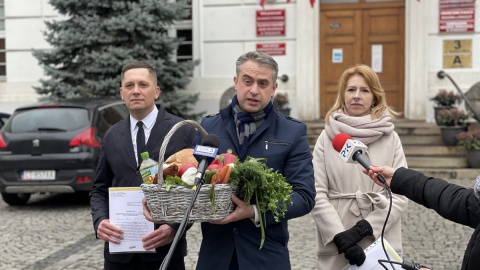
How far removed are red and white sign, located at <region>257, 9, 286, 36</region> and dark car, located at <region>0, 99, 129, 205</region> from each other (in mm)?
5788

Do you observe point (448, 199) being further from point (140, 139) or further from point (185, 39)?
point (185, 39)

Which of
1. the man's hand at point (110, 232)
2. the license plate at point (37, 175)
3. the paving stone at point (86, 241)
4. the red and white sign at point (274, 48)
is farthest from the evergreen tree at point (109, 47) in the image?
the man's hand at point (110, 232)

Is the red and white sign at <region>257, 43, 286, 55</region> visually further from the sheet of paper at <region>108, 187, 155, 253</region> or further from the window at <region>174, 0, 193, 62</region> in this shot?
the sheet of paper at <region>108, 187, 155, 253</region>

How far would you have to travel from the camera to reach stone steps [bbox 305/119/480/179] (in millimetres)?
11695

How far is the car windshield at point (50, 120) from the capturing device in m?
9.49

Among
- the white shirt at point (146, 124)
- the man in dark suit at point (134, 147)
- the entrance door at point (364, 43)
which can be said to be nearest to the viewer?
the man in dark suit at point (134, 147)

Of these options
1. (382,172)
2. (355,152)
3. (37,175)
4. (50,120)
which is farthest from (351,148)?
(50,120)

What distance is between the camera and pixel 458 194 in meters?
2.41

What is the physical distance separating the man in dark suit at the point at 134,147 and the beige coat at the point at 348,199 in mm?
806

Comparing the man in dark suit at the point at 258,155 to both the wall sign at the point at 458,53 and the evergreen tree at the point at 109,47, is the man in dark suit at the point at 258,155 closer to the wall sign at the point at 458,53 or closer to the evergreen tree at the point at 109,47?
the evergreen tree at the point at 109,47

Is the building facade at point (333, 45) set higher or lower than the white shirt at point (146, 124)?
higher

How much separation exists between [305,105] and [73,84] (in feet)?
16.7

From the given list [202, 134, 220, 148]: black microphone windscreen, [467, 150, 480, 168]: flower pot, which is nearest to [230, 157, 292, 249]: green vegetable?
[202, 134, 220, 148]: black microphone windscreen

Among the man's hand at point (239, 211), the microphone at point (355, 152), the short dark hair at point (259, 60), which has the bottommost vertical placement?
the man's hand at point (239, 211)
